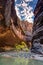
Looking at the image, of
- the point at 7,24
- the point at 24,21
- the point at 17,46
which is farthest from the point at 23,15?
the point at 17,46

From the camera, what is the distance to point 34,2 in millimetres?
10531

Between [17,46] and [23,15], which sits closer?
[17,46]

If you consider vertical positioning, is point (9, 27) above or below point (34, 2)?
below

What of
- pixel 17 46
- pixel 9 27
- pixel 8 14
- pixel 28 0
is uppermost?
pixel 28 0

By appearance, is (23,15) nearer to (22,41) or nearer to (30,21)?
(30,21)

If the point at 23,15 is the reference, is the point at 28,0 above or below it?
above

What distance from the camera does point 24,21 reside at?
1073 centimetres

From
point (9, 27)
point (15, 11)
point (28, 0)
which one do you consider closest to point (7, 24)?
point (9, 27)

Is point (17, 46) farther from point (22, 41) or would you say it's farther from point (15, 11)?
point (15, 11)

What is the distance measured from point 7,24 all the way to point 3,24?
8.9 inches

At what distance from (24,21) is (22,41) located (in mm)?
1168

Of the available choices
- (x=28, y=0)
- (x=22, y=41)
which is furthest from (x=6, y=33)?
(x=28, y=0)

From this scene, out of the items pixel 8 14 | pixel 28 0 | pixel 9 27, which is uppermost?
pixel 28 0

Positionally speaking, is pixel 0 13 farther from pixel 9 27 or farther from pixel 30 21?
pixel 30 21
